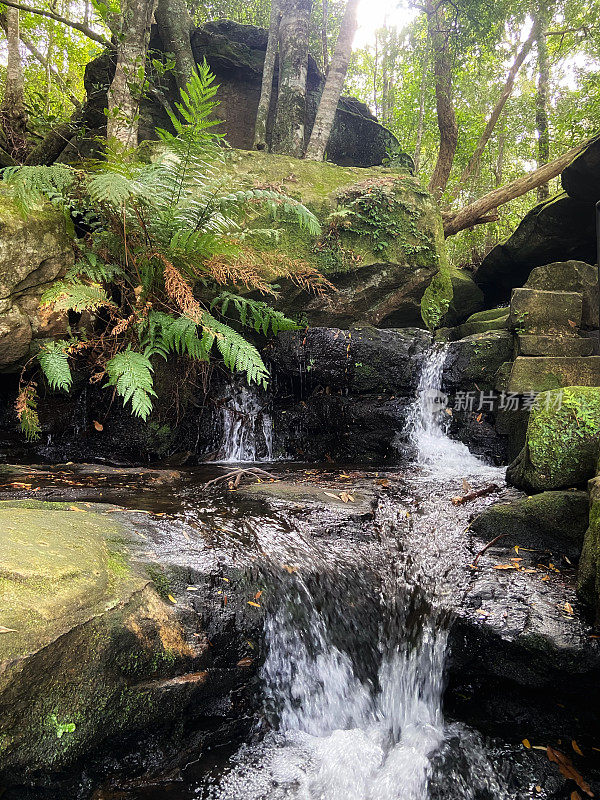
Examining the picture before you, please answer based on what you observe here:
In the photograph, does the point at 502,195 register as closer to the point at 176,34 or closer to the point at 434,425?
the point at 434,425

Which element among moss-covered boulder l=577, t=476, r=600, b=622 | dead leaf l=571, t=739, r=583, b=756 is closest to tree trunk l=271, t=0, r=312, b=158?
moss-covered boulder l=577, t=476, r=600, b=622

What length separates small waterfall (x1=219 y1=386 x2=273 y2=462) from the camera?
5836 millimetres

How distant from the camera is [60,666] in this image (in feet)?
5.51

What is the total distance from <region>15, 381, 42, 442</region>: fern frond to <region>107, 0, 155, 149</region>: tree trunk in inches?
125

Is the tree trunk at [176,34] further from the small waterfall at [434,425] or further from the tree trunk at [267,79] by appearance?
the small waterfall at [434,425]

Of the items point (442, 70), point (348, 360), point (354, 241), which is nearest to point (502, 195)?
point (442, 70)

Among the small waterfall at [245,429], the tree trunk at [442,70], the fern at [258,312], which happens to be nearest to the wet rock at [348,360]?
the small waterfall at [245,429]

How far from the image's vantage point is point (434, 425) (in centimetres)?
597

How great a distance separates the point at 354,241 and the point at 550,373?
3.23 meters

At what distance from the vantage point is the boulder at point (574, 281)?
5.64 m

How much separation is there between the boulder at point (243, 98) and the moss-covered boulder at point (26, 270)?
4.88 m

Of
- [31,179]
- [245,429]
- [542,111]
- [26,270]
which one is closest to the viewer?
[31,179]

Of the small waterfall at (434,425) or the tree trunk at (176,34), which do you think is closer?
the small waterfall at (434,425)

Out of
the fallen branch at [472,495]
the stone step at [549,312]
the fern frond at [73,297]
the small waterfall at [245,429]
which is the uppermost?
the stone step at [549,312]
